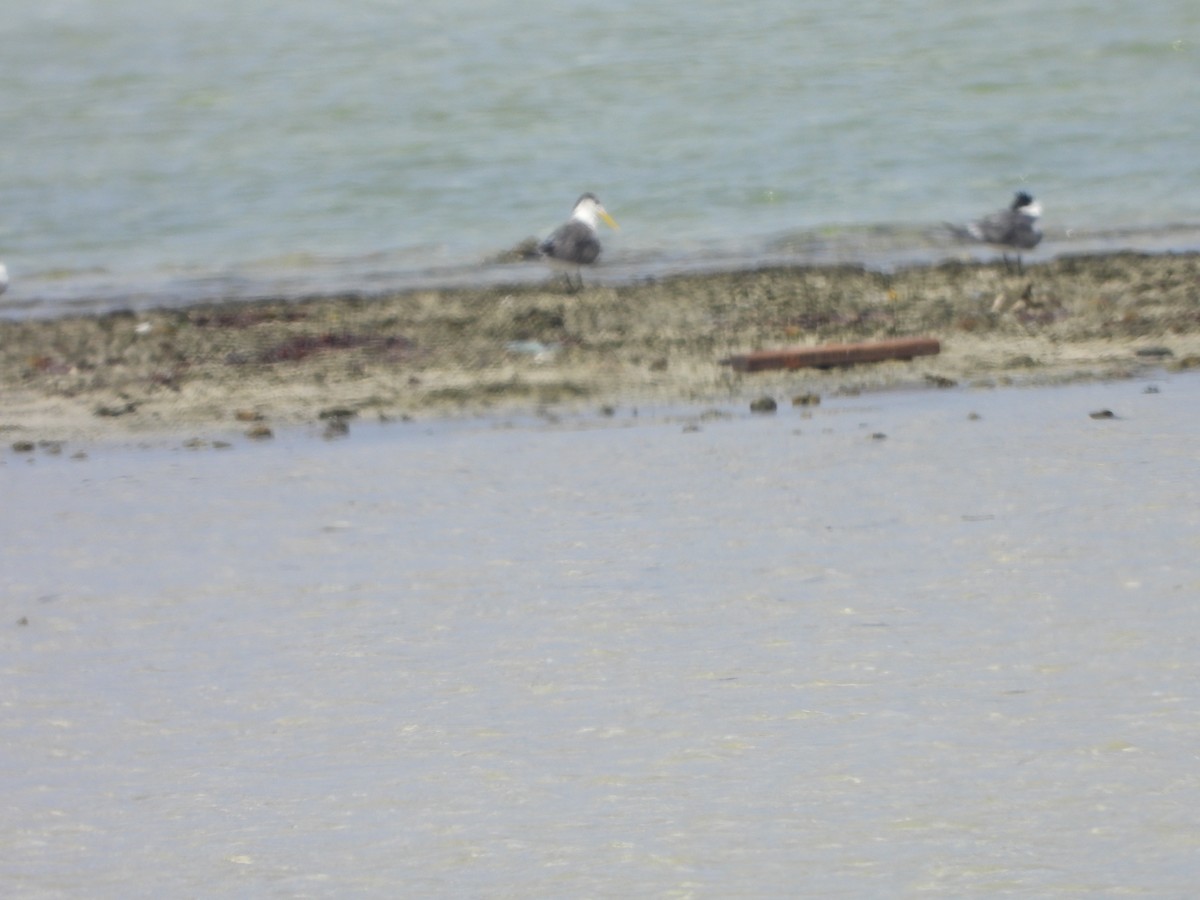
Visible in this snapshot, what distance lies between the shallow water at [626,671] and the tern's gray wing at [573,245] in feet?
16.1

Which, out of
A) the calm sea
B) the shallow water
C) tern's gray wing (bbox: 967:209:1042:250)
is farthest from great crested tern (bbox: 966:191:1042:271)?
the shallow water

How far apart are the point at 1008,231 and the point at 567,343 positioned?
11.7 ft

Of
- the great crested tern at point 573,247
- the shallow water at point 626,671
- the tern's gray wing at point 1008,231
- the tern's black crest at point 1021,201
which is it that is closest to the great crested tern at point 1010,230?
the tern's gray wing at point 1008,231

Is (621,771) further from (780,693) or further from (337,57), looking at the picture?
(337,57)

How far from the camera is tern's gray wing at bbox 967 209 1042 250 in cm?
1195

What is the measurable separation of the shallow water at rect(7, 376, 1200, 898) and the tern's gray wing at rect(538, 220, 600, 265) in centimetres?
492

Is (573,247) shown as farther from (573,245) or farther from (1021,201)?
(1021,201)

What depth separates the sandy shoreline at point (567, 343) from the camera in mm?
8461

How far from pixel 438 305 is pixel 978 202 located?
6151mm

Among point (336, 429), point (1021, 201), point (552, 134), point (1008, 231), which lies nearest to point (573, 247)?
point (1008, 231)

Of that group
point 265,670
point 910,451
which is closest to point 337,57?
point 910,451

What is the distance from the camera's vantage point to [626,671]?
4.51 meters

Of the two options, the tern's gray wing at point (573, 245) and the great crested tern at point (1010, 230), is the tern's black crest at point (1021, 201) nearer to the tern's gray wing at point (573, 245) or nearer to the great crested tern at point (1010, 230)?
the great crested tern at point (1010, 230)

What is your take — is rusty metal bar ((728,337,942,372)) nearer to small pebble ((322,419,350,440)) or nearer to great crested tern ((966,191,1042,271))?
small pebble ((322,419,350,440))
